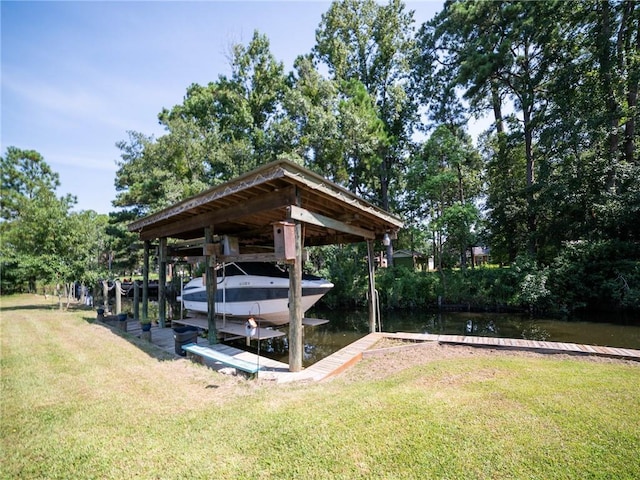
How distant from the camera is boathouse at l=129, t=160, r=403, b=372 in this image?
4586 mm

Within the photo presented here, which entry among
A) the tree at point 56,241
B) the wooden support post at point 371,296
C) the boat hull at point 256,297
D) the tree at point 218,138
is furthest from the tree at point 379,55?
the tree at point 56,241

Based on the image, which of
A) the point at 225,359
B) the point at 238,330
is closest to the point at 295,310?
the point at 225,359

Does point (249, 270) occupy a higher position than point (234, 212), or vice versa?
point (234, 212)

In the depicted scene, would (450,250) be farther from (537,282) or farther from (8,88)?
(8,88)

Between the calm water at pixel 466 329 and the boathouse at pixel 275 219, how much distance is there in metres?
2.00

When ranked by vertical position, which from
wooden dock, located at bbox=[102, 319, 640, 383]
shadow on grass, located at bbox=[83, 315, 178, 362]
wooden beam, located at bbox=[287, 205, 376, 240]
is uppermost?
wooden beam, located at bbox=[287, 205, 376, 240]

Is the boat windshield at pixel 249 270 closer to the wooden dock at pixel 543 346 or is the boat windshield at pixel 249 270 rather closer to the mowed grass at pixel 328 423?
the mowed grass at pixel 328 423

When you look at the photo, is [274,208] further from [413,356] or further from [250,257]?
[413,356]

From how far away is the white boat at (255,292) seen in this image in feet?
25.9

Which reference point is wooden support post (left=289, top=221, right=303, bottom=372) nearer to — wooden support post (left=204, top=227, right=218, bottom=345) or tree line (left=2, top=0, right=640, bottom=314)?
wooden support post (left=204, top=227, right=218, bottom=345)

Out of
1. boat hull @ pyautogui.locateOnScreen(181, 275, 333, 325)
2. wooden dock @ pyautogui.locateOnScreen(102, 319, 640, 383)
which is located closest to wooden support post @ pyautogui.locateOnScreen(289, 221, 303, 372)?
wooden dock @ pyautogui.locateOnScreen(102, 319, 640, 383)

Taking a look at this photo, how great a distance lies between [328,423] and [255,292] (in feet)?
17.3

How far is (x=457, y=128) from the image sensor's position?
19.9 m

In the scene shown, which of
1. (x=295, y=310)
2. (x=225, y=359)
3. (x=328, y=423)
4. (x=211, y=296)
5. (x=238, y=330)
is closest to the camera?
(x=328, y=423)
